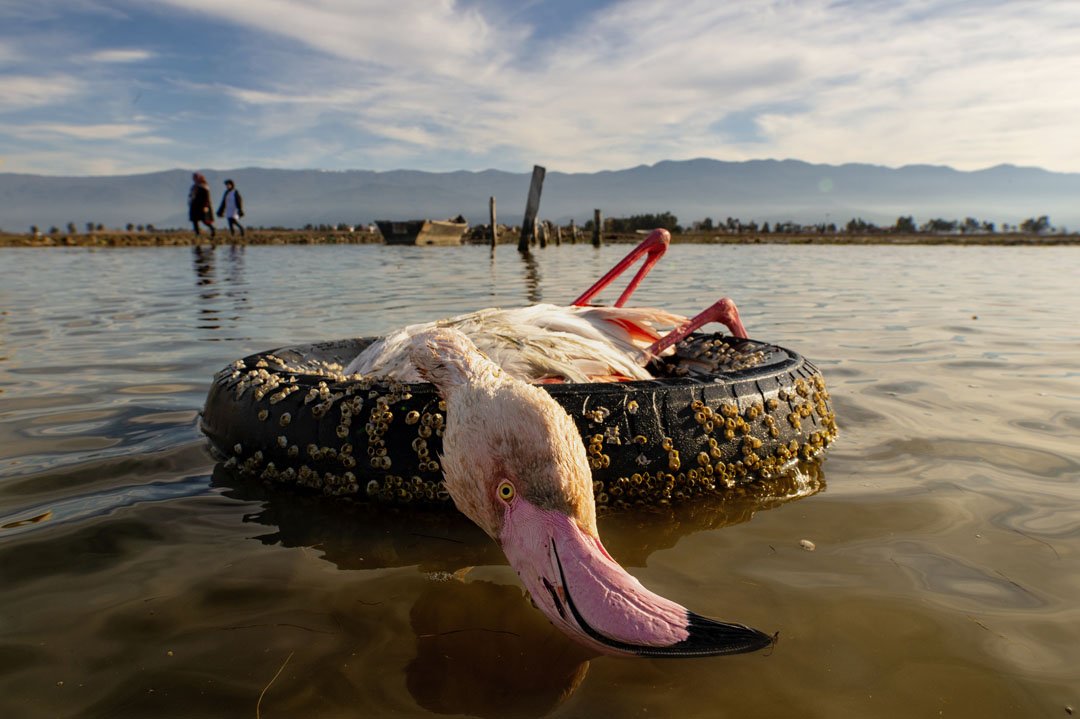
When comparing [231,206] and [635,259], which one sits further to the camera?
[231,206]

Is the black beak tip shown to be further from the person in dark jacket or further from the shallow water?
the person in dark jacket

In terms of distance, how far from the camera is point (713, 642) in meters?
1.46

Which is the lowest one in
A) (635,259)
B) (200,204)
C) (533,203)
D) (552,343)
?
(552,343)

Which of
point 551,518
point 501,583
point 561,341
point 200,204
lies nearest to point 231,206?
point 200,204

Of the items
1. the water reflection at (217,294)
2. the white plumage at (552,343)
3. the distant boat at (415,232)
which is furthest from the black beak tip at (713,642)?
the distant boat at (415,232)

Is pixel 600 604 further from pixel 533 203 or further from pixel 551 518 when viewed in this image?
pixel 533 203

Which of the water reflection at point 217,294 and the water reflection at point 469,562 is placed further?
the water reflection at point 217,294

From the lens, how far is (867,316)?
8.23 metres

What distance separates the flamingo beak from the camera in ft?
4.79

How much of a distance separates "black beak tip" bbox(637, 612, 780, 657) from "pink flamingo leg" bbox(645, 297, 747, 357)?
7.69ft

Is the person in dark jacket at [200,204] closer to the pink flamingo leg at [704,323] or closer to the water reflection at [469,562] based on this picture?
the pink flamingo leg at [704,323]

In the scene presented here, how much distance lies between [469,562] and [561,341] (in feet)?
4.49

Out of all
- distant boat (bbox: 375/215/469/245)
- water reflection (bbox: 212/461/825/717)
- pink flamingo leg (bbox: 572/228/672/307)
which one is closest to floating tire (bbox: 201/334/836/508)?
water reflection (bbox: 212/461/825/717)

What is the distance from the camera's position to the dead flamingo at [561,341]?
3072mm
